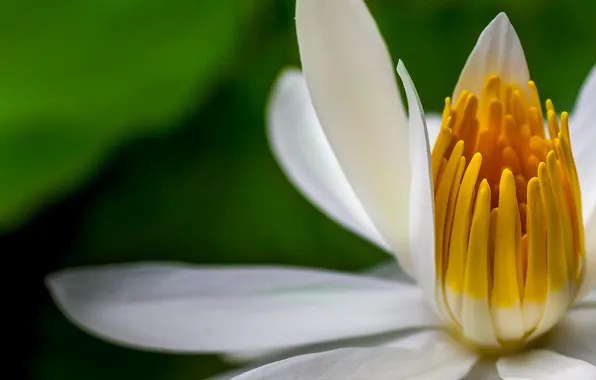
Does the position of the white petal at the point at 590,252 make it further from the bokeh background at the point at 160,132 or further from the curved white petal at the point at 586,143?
the bokeh background at the point at 160,132

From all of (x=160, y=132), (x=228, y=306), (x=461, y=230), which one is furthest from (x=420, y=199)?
(x=160, y=132)

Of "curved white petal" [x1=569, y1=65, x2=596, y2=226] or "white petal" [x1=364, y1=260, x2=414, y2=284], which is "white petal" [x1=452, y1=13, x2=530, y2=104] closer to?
"curved white petal" [x1=569, y1=65, x2=596, y2=226]

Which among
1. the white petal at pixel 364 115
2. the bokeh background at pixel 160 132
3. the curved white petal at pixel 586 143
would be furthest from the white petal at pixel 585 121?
the bokeh background at pixel 160 132

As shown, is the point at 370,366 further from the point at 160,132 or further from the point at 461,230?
the point at 160,132

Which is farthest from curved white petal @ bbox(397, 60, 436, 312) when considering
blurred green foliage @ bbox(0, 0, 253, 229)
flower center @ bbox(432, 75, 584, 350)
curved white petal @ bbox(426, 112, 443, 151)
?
blurred green foliage @ bbox(0, 0, 253, 229)

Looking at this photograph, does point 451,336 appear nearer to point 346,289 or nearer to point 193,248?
point 346,289

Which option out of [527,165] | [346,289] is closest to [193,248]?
[346,289]
